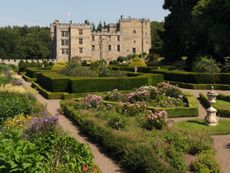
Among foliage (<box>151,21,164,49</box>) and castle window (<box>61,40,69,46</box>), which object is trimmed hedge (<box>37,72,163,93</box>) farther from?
foliage (<box>151,21,164,49</box>)

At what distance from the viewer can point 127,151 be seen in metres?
10.9

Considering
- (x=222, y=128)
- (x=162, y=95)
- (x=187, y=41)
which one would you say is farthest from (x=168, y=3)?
(x=222, y=128)

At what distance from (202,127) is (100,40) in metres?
62.4

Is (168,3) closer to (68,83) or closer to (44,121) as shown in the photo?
(68,83)

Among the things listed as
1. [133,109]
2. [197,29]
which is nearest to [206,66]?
[197,29]

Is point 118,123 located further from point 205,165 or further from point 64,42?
point 64,42

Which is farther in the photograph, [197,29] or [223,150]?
[197,29]

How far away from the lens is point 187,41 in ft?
143

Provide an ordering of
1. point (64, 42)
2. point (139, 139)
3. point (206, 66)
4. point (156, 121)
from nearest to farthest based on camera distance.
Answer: point (139, 139)
point (156, 121)
point (206, 66)
point (64, 42)

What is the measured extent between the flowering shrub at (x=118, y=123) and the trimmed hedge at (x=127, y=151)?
49 centimetres

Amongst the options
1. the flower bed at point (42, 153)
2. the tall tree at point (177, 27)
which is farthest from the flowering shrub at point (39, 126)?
the tall tree at point (177, 27)

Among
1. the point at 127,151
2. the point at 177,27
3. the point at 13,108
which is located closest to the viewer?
the point at 127,151

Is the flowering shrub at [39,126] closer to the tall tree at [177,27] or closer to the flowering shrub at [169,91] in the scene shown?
the flowering shrub at [169,91]

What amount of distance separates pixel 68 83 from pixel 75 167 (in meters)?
19.5
